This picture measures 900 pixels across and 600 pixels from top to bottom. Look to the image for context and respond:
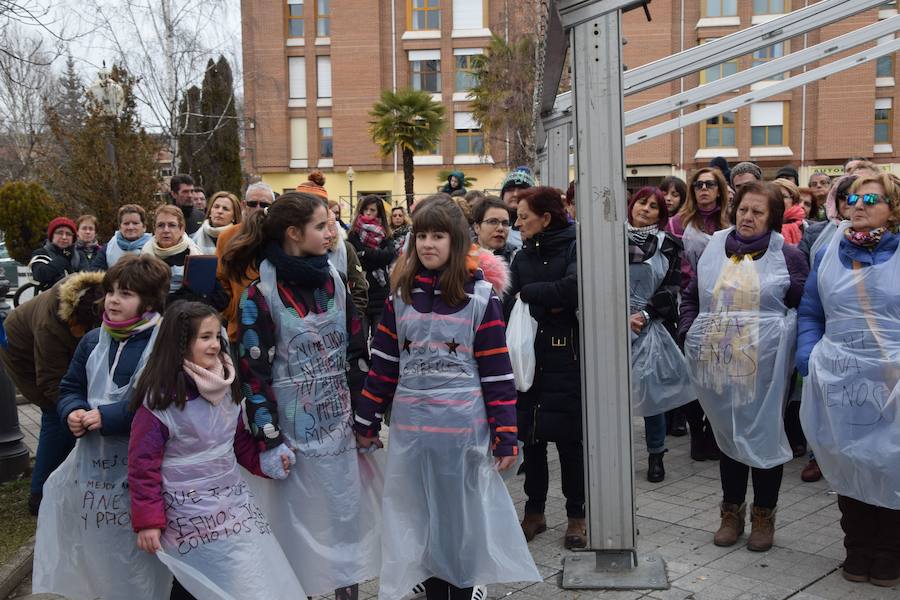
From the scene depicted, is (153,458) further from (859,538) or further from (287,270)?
(859,538)

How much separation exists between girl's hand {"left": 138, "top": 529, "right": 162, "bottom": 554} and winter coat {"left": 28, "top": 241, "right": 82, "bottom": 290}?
6.12m

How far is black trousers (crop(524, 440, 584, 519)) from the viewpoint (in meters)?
4.73

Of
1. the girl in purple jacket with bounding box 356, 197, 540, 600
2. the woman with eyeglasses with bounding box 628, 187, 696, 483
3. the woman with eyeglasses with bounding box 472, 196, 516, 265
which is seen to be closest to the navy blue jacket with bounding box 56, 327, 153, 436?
the girl in purple jacket with bounding box 356, 197, 540, 600

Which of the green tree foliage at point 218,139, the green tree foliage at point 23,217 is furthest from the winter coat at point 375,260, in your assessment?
the green tree foliage at point 218,139

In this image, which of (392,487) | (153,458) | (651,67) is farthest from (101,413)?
(651,67)

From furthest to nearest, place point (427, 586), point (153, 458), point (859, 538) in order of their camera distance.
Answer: point (859, 538)
point (427, 586)
point (153, 458)

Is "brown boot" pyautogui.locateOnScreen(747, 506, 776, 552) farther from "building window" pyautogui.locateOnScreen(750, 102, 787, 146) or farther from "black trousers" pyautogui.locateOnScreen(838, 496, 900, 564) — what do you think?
"building window" pyautogui.locateOnScreen(750, 102, 787, 146)

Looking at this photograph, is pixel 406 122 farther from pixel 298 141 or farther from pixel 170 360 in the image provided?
pixel 170 360

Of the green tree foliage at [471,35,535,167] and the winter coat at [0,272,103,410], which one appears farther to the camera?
the green tree foliage at [471,35,535,167]

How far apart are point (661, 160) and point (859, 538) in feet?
120

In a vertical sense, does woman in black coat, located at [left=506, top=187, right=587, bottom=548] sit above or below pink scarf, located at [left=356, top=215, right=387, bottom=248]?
below

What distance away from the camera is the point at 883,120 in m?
38.2

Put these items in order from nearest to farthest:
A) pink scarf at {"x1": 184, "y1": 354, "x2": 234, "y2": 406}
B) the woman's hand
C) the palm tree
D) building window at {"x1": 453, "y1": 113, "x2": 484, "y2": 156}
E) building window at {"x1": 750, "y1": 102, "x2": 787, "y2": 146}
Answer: pink scarf at {"x1": 184, "y1": 354, "x2": 234, "y2": 406} < the woman's hand < the palm tree < building window at {"x1": 750, "y1": 102, "x2": 787, "y2": 146} < building window at {"x1": 453, "y1": 113, "x2": 484, "y2": 156}

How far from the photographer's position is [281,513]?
3572 millimetres
